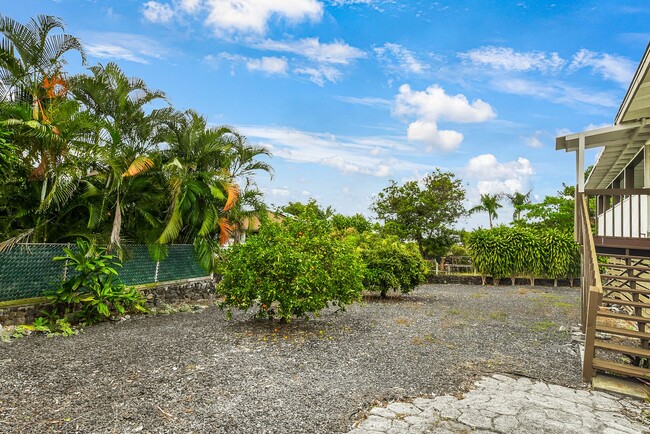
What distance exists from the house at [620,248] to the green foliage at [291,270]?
12.3ft

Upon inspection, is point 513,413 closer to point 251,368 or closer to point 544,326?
point 251,368

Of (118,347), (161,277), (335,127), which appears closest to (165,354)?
(118,347)

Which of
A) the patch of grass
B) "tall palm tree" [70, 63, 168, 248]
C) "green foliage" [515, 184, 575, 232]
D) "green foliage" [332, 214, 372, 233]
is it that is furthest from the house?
"green foliage" [515, 184, 575, 232]

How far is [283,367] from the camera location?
5070mm

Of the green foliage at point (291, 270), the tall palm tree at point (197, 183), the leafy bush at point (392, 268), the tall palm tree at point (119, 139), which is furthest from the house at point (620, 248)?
the tall palm tree at point (119, 139)

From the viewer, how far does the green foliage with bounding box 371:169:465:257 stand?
25578mm

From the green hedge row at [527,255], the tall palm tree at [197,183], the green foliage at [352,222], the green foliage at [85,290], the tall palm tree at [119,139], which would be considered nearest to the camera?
the green foliage at [85,290]

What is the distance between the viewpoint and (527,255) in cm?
1855

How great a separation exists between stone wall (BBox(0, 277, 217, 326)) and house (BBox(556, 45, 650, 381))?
8876 mm

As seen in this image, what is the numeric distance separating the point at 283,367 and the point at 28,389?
267 cm

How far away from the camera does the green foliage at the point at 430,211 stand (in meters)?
25.6

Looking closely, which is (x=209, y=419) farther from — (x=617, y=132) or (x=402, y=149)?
(x=402, y=149)

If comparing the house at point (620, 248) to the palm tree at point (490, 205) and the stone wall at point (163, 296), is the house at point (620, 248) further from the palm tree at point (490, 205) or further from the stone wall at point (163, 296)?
the palm tree at point (490, 205)

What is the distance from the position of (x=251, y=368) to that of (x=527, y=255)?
16.9 m
